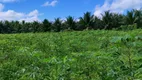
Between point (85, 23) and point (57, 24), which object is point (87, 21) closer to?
point (85, 23)

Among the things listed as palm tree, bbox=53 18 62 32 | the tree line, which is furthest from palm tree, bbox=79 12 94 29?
palm tree, bbox=53 18 62 32

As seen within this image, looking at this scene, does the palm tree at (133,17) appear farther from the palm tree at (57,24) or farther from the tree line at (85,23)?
the palm tree at (57,24)

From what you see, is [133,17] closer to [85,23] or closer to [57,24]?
[85,23]

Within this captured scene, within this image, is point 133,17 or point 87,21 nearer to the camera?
point 133,17

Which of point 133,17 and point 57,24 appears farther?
point 57,24

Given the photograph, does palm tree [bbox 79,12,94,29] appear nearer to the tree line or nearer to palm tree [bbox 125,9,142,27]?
the tree line

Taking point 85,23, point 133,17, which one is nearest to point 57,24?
point 85,23

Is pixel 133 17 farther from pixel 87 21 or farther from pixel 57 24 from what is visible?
pixel 57 24

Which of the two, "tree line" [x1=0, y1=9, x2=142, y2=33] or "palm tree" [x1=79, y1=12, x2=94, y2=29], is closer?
"tree line" [x1=0, y1=9, x2=142, y2=33]

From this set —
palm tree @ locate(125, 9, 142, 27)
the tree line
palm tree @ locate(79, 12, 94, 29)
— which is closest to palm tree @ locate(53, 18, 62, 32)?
the tree line

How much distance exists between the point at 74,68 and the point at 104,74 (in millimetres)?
313

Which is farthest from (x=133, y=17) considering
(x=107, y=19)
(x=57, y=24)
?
(x=57, y=24)

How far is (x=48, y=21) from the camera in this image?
34750mm

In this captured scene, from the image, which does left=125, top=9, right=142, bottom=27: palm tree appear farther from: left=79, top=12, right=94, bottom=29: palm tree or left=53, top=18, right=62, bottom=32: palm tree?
left=53, top=18, right=62, bottom=32: palm tree
